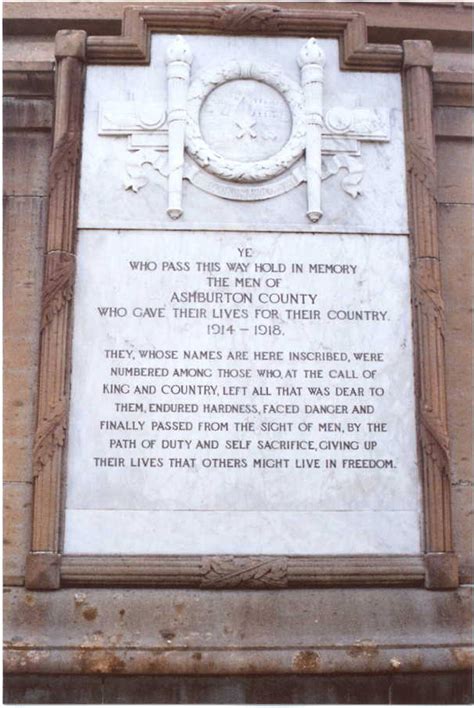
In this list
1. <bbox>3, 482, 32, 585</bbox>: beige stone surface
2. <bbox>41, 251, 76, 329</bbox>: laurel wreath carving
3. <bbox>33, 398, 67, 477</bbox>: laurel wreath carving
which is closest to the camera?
<bbox>3, 482, 32, 585</bbox>: beige stone surface

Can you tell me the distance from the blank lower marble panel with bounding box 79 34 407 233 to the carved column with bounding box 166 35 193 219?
0.07 m

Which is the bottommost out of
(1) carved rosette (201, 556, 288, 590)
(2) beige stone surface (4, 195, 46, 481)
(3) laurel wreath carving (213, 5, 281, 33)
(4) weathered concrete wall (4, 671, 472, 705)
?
(4) weathered concrete wall (4, 671, 472, 705)

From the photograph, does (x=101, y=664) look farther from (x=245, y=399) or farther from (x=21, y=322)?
(x=21, y=322)

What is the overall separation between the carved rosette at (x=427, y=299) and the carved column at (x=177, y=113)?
177cm

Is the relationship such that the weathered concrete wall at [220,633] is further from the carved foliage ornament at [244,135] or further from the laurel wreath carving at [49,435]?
the carved foliage ornament at [244,135]

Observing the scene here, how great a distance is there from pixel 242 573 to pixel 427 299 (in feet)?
8.11

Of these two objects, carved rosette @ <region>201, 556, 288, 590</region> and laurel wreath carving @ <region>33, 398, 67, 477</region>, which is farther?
laurel wreath carving @ <region>33, 398, 67, 477</region>

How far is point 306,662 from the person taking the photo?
283 inches

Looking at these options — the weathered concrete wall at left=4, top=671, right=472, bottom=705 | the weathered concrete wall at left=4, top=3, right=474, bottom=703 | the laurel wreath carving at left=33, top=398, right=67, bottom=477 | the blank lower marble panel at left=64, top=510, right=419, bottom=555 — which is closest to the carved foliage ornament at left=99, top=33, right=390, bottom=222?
the weathered concrete wall at left=4, top=3, right=474, bottom=703

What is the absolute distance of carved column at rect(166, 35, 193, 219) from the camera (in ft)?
27.2

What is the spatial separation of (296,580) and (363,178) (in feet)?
10.3

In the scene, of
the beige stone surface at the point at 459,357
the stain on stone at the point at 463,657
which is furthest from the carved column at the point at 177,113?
the stain on stone at the point at 463,657

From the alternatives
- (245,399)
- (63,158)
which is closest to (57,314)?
(63,158)

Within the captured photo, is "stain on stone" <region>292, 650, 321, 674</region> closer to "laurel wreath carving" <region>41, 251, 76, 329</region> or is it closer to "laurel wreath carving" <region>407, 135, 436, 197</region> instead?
"laurel wreath carving" <region>41, 251, 76, 329</region>
